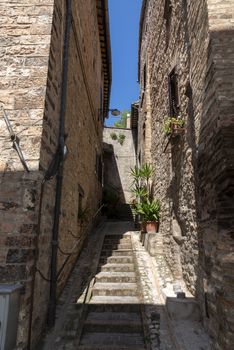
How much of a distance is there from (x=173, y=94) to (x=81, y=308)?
4551 millimetres

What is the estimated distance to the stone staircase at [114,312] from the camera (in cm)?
360

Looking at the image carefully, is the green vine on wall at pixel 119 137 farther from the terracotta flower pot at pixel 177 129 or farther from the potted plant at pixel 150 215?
the terracotta flower pot at pixel 177 129

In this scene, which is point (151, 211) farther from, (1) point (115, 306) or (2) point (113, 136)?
(2) point (113, 136)

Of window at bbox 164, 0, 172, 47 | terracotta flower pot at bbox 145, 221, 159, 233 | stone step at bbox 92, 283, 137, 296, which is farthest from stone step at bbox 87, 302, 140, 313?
window at bbox 164, 0, 172, 47

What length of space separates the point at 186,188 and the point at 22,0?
3.99m

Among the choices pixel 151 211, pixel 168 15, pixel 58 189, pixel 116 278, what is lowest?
pixel 116 278

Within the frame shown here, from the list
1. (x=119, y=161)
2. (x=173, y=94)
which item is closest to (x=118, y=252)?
(x=173, y=94)

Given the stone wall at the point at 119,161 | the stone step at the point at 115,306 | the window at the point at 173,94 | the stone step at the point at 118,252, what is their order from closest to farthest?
the stone step at the point at 115,306, the window at the point at 173,94, the stone step at the point at 118,252, the stone wall at the point at 119,161

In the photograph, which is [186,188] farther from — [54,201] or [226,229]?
[54,201]

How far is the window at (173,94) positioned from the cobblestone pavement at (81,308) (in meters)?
3.34

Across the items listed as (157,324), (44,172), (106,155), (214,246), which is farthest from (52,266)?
(106,155)

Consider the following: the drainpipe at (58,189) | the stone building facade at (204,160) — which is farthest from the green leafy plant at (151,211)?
the drainpipe at (58,189)

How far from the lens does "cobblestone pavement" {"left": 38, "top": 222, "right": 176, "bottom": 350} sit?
348 cm

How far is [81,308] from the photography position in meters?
4.19
